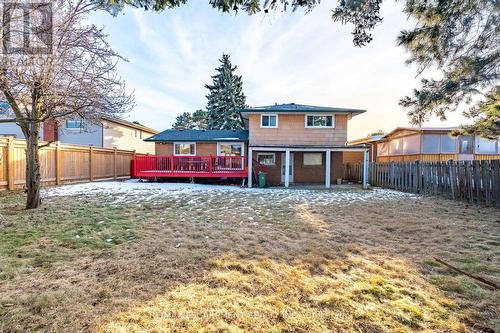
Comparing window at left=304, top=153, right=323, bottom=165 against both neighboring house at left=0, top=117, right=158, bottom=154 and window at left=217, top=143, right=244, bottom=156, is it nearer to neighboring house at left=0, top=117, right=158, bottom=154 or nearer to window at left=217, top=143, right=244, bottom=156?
window at left=217, top=143, right=244, bottom=156

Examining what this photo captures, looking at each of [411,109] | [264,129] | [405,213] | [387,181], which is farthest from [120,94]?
[387,181]

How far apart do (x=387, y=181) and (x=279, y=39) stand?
9.77 metres

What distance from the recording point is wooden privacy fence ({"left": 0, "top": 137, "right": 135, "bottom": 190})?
10.1 m

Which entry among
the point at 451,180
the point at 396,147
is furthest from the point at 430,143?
the point at 451,180

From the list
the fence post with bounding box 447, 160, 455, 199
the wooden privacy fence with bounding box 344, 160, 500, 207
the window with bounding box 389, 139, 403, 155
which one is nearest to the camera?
the wooden privacy fence with bounding box 344, 160, 500, 207

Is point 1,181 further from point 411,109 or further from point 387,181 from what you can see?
point 387,181

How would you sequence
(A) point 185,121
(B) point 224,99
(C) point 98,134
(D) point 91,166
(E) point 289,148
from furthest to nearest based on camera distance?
(A) point 185,121 → (B) point 224,99 → (C) point 98,134 → (D) point 91,166 → (E) point 289,148

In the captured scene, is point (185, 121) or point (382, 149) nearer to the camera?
point (382, 149)

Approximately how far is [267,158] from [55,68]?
1213 cm

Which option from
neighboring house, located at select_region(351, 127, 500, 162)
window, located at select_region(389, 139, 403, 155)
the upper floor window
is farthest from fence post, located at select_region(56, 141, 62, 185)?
the upper floor window

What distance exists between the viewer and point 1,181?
9859 mm

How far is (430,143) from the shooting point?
722 inches

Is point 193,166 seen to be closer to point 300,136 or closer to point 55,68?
point 300,136

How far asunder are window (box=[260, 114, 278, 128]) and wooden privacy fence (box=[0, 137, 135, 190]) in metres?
10.3
